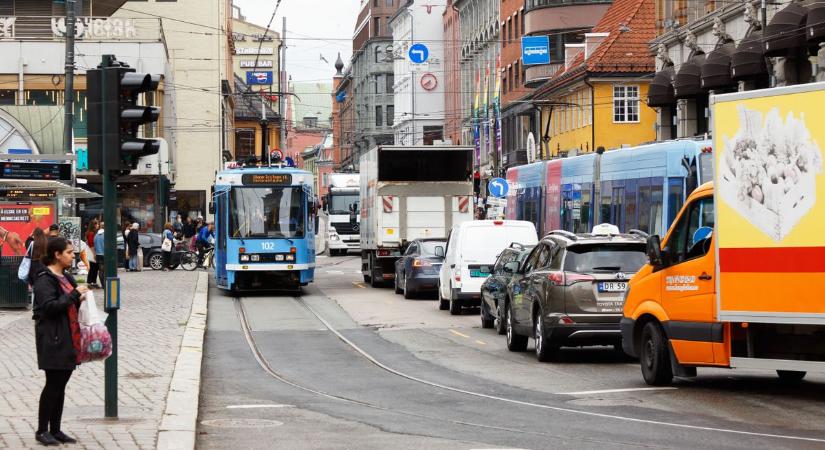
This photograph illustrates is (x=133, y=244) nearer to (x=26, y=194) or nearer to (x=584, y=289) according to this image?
(x=26, y=194)

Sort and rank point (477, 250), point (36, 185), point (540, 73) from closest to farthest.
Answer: point (477, 250), point (36, 185), point (540, 73)

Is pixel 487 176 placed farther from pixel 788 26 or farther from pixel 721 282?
pixel 721 282

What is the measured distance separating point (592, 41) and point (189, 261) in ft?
81.1

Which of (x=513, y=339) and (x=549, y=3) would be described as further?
(x=549, y=3)

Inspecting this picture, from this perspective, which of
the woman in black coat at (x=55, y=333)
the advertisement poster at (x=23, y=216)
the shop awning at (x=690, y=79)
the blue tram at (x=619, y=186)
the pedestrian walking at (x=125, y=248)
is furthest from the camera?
the pedestrian walking at (x=125, y=248)

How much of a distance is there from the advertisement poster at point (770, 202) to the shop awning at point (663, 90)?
34922 mm

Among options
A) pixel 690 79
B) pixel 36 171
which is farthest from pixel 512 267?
pixel 690 79

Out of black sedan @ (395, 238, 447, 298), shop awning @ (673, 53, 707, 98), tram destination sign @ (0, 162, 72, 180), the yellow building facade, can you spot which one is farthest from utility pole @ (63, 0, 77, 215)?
the yellow building facade

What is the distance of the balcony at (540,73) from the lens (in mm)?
74250

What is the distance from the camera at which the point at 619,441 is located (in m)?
11.0

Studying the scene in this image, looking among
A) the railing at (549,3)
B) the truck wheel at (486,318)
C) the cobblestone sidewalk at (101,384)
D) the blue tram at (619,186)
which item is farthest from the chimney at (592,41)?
the truck wheel at (486,318)

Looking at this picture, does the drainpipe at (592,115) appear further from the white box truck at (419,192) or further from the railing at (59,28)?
the white box truck at (419,192)

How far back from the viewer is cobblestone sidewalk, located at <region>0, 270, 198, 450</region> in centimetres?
1098

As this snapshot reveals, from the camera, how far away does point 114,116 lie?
11625 millimetres
